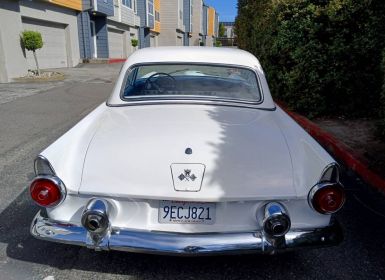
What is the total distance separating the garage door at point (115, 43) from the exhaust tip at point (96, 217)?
26.3m

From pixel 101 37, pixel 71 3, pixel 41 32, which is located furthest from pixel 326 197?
pixel 101 37

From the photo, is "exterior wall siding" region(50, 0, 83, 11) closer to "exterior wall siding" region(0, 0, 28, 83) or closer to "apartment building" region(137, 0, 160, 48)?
"exterior wall siding" region(0, 0, 28, 83)

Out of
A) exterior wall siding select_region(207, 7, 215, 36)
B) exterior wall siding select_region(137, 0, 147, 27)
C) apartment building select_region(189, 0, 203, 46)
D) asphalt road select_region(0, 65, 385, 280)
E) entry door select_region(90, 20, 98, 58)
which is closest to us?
asphalt road select_region(0, 65, 385, 280)

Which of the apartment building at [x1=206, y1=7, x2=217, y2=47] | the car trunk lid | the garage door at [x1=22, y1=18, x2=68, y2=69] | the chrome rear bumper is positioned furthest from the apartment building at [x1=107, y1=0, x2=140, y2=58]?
the apartment building at [x1=206, y1=7, x2=217, y2=47]

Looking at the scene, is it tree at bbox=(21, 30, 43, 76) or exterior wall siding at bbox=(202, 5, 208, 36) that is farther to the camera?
exterior wall siding at bbox=(202, 5, 208, 36)

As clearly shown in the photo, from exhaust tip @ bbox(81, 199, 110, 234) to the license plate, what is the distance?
0.33 metres

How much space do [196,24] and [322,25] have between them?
55960 millimetres

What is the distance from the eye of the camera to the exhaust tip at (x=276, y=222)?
6.88ft

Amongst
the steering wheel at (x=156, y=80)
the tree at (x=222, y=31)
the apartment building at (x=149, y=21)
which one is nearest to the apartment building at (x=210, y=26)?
the tree at (x=222, y=31)

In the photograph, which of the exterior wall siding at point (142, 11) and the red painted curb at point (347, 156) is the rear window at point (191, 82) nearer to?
the red painted curb at point (347, 156)

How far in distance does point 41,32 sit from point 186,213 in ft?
59.5

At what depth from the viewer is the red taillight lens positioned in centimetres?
218

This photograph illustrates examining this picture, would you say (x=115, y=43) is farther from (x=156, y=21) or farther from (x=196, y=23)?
(x=196, y=23)

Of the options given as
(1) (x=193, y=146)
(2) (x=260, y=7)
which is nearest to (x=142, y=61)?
(1) (x=193, y=146)
